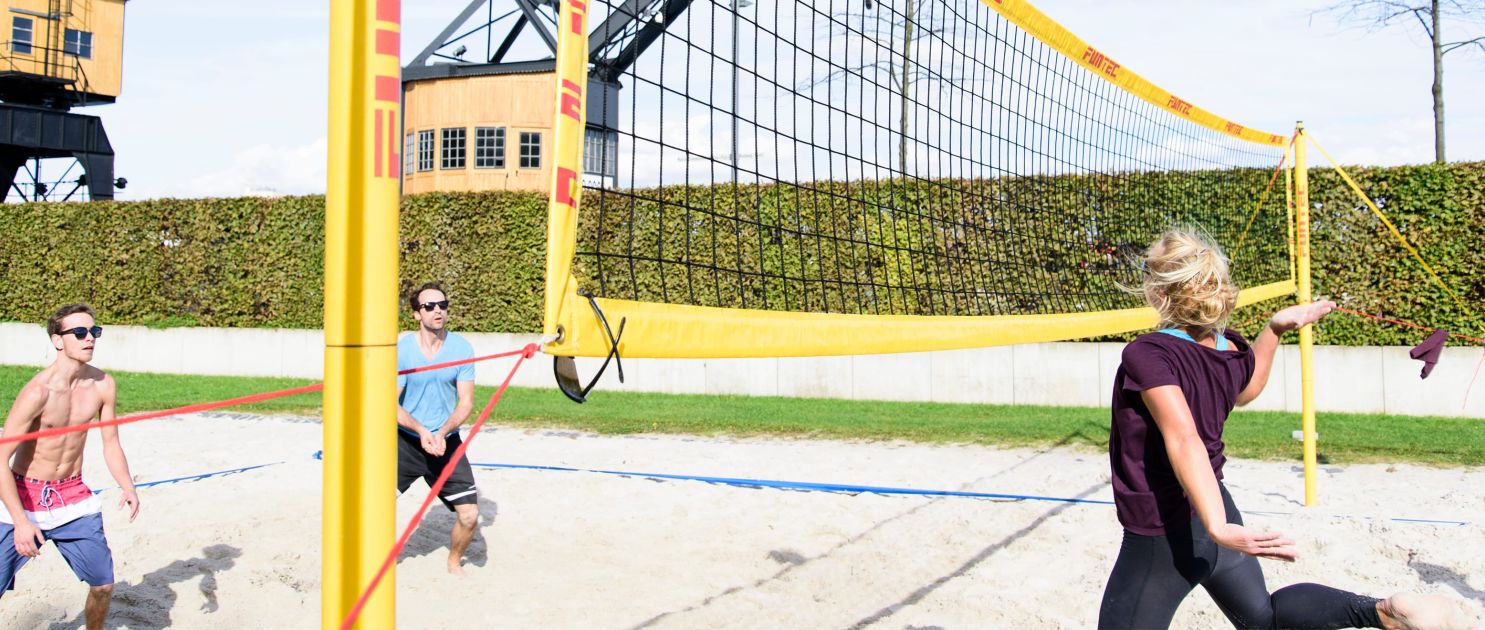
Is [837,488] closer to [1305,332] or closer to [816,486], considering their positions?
[816,486]

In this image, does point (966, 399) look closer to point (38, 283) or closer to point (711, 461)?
point (711, 461)

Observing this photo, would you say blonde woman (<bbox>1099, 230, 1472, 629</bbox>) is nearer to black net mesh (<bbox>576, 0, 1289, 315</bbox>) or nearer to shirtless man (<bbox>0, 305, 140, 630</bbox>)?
black net mesh (<bbox>576, 0, 1289, 315</bbox>)

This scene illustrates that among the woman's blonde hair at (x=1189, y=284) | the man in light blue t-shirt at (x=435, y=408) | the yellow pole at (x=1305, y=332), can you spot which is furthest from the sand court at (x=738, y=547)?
the woman's blonde hair at (x=1189, y=284)

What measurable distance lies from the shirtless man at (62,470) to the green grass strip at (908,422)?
5407mm

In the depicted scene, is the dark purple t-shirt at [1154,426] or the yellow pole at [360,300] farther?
the dark purple t-shirt at [1154,426]

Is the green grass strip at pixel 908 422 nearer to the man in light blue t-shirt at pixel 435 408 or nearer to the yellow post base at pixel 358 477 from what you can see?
the man in light blue t-shirt at pixel 435 408

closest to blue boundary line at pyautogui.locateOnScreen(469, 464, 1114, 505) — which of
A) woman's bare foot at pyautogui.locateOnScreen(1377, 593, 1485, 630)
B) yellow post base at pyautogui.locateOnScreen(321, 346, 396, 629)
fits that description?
woman's bare foot at pyautogui.locateOnScreen(1377, 593, 1485, 630)

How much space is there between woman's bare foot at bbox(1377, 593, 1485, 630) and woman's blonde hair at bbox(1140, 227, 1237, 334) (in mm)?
686

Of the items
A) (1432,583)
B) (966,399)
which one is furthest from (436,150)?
(1432,583)

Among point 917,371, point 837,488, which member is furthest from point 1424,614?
point 917,371

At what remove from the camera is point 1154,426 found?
2.30 meters

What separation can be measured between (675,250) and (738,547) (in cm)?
689

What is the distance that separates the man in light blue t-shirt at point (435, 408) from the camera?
4512 mm

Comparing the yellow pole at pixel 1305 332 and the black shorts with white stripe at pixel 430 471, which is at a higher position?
the yellow pole at pixel 1305 332
